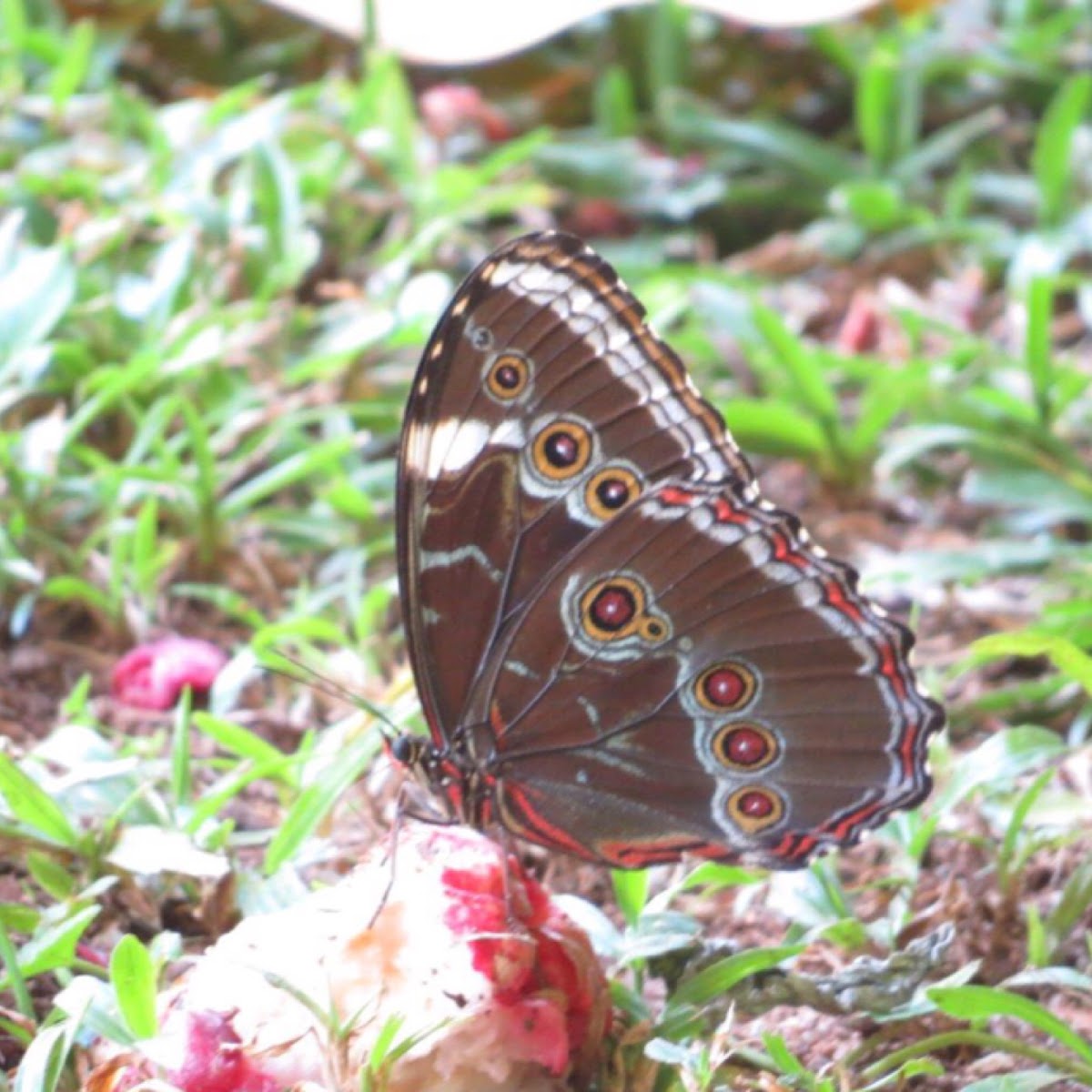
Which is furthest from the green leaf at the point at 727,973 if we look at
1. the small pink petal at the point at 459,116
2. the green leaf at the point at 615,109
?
the green leaf at the point at 615,109

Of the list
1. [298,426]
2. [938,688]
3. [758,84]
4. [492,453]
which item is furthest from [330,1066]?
[758,84]

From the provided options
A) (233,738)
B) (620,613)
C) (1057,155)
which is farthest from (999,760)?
(1057,155)

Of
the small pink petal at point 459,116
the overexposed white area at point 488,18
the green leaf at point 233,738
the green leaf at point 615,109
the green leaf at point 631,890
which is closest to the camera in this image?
the green leaf at point 631,890

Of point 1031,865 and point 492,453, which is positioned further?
point 1031,865

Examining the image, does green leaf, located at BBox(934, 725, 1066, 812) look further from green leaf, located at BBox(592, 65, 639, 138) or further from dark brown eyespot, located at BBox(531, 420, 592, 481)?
green leaf, located at BBox(592, 65, 639, 138)

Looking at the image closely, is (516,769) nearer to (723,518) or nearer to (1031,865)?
(723,518)

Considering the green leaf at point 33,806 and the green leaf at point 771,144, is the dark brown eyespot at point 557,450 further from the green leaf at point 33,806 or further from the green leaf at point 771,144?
the green leaf at point 771,144

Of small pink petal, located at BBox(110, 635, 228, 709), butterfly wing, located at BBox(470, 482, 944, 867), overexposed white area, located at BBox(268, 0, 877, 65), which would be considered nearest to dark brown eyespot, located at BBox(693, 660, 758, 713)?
butterfly wing, located at BBox(470, 482, 944, 867)
